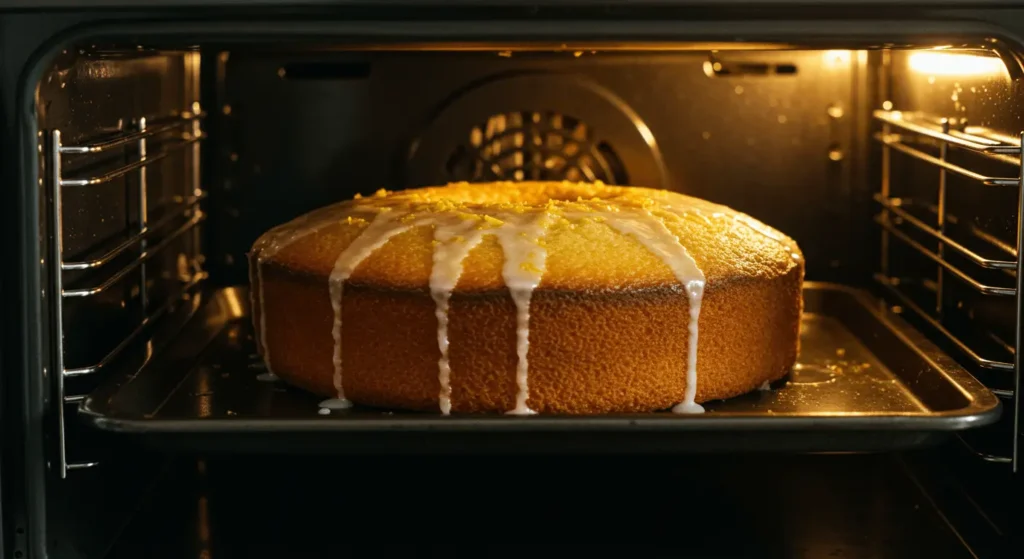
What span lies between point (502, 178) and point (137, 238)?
540mm

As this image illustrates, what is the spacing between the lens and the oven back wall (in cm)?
174

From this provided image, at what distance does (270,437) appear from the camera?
121cm

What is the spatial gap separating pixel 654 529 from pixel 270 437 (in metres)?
0.46

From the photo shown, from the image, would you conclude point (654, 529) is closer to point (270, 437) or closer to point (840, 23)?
point (270, 437)

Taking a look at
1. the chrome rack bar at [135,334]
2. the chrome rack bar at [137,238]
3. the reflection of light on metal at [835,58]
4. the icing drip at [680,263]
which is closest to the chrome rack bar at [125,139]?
the chrome rack bar at [137,238]

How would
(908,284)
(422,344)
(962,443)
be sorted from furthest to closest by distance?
(908,284) → (962,443) → (422,344)

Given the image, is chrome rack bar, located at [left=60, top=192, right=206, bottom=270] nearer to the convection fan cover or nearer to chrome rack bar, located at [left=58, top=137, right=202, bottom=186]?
chrome rack bar, located at [left=58, top=137, right=202, bottom=186]

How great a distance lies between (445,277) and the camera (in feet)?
4.27

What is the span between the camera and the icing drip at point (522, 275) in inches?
50.8

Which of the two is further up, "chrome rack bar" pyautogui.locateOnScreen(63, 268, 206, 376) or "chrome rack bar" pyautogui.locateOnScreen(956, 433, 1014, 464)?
"chrome rack bar" pyautogui.locateOnScreen(63, 268, 206, 376)

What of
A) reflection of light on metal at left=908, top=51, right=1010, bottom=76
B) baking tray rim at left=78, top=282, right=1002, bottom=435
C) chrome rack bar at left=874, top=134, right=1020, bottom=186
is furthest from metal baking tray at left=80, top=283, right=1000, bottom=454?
reflection of light on metal at left=908, top=51, right=1010, bottom=76

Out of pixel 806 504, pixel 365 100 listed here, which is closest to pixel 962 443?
pixel 806 504

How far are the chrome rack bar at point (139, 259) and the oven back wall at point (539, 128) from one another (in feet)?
0.22

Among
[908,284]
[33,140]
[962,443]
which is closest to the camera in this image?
[33,140]
